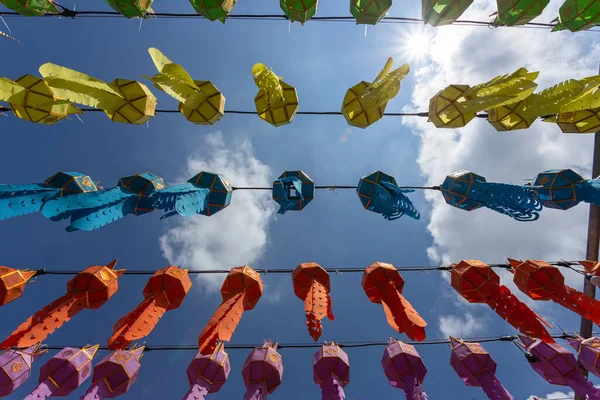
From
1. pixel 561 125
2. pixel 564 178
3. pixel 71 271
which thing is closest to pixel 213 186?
pixel 71 271

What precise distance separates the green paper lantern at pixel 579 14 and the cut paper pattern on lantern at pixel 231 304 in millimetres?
10750

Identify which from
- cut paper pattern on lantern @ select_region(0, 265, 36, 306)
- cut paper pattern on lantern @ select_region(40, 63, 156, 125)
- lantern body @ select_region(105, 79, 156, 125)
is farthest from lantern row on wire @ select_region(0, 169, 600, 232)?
cut paper pattern on lantern @ select_region(0, 265, 36, 306)

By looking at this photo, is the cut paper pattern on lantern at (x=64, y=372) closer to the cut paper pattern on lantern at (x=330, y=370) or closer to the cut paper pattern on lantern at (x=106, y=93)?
the cut paper pattern on lantern at (x=330, y=370)

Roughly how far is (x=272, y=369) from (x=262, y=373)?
27 centimetres

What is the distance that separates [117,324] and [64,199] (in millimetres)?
2814

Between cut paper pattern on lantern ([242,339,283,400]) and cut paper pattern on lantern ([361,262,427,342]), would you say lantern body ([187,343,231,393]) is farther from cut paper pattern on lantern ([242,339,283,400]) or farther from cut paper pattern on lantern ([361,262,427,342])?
cut paper pattern on lantern ([361,262,427,342])

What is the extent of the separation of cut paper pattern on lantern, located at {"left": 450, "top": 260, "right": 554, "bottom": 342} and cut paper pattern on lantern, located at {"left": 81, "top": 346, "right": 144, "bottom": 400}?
9218mm

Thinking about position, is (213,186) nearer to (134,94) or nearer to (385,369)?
(134,94)

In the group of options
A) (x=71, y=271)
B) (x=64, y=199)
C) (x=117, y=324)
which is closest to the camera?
(x=64, y=199)

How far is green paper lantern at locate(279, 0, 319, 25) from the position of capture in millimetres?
6293

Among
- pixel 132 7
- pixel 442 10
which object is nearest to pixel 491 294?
pixel 442 10

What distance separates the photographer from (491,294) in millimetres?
6887

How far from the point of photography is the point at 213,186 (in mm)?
7328

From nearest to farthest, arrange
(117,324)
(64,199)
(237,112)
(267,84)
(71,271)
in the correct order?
1. (64,199)
2. (117,324)
3. (267,84)
4. (71,271)
5. (237,112)
